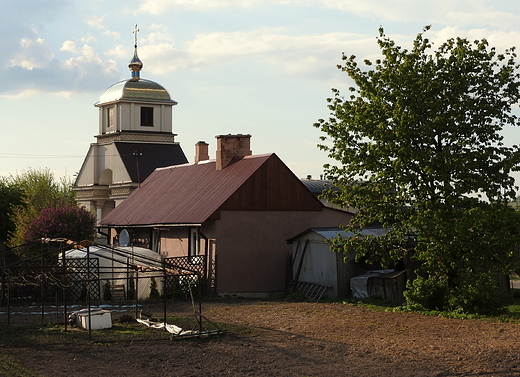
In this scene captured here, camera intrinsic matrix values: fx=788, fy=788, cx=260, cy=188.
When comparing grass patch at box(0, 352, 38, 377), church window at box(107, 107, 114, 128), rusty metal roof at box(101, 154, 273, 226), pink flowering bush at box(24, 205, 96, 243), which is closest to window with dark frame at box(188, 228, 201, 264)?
rusty metal roof at box(101, 154, 273, 226)

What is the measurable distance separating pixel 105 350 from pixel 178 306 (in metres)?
9.44

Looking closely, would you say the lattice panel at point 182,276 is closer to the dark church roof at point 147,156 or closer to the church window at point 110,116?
the dark church roof at point 147,156

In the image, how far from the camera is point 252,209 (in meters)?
30.6

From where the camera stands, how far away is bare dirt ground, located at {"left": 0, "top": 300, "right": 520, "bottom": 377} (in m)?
14.5

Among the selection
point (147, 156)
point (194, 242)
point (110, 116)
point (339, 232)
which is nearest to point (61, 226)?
point (194, 242)

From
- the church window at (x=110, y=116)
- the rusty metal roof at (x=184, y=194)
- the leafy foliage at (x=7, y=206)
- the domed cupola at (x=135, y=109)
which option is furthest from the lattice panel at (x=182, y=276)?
the church window at (x=110, y=116)

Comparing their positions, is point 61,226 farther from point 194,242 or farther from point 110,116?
point 110,116

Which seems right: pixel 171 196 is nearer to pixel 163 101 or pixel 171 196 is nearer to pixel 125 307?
pixel 125 307

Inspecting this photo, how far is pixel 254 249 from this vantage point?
3058 centimetres

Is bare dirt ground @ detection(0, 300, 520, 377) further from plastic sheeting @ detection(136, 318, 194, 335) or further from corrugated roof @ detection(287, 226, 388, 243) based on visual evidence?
corrugated roof @ detection(287, 226, 388, 243)

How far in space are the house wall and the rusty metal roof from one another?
45.3 inches

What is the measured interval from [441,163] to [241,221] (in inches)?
424

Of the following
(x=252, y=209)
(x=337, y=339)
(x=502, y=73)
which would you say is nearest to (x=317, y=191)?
(x=252, y=209)

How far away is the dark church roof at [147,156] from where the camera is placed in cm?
6450
